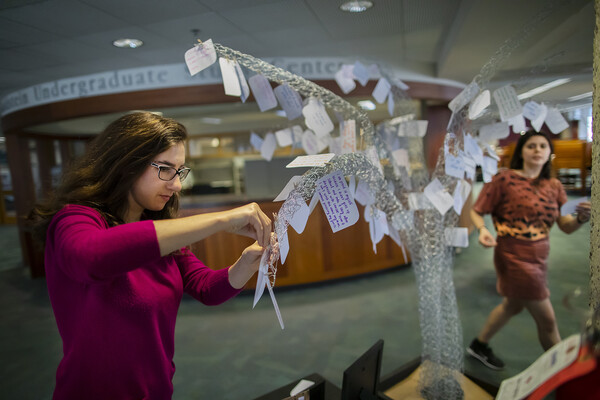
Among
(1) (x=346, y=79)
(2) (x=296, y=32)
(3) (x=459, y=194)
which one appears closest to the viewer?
(3) (x=459, y=194)

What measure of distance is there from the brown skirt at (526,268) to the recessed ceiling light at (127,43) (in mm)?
2856

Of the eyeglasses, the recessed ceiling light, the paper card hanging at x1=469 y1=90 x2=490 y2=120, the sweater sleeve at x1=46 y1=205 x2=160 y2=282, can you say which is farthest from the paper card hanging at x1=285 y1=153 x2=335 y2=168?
the recessed ceiling light

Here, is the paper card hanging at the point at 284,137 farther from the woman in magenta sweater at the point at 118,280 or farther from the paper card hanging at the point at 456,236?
the woman in magenta sweater at the point at 118,280

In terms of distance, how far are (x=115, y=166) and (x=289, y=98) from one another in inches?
30.2

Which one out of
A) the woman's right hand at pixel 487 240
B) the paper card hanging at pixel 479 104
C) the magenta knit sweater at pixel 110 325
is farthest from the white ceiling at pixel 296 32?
the magenta knit sweater at pixel 110 325

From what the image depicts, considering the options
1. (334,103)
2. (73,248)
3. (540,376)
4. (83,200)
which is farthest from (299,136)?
(540,376)

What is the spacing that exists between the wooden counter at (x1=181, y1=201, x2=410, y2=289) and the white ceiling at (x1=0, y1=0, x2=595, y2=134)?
4.96ft

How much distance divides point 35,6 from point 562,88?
2.71m

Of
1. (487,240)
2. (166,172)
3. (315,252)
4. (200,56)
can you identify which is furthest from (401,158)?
(315,252)

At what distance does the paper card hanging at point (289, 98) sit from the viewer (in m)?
1.41

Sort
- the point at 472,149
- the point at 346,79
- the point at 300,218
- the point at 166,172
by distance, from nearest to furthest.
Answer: the point at 166,172, the point at 300,218, the point at 472,149, the point at 346,79

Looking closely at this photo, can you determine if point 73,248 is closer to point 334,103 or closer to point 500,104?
point 334,103

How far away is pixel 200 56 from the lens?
1.07 metres

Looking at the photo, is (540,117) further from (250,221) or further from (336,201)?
(250,221)
